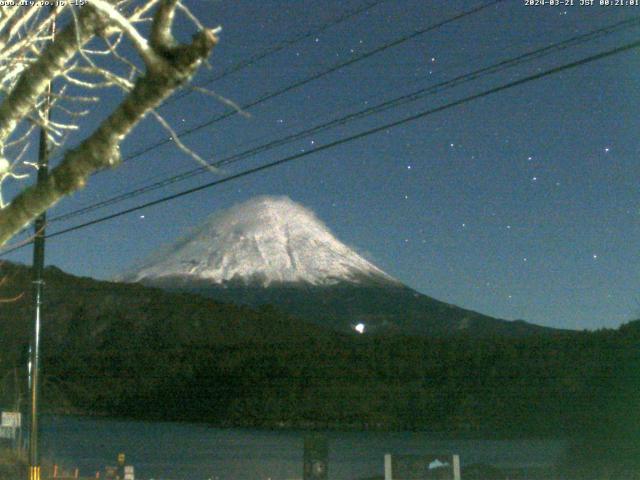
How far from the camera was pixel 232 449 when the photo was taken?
5606 centimetres

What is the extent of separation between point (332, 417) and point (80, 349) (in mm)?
20391

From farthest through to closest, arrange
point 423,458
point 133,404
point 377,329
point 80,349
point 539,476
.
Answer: point 377,329
point 133,404
point 80,349
point 539,476
point 423,458

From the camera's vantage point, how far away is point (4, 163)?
255 inches

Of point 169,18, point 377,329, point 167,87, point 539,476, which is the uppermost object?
point 377,329

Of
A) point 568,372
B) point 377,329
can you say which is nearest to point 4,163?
point 568,372

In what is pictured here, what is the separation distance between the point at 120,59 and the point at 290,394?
2941 inches

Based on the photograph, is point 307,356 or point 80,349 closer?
point 80,349

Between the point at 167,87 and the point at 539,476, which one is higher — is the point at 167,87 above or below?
above

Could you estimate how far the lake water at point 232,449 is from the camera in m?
40.7

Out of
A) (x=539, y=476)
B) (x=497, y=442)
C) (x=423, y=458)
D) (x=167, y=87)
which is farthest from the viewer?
(x=497, y=442)

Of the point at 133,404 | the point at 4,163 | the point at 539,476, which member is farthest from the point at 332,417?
the point at 4,163

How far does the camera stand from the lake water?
40.7 metres

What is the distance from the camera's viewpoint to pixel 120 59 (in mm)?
5727

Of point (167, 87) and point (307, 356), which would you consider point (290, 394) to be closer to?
point (307, 356)
